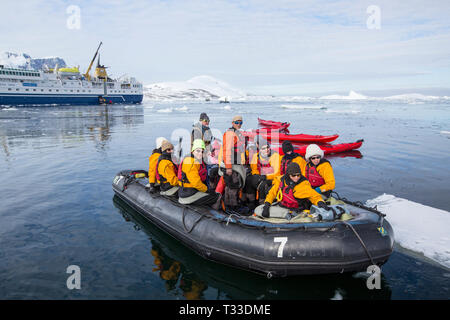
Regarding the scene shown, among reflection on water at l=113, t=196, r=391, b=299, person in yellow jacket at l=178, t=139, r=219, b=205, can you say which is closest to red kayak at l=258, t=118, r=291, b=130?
person in yellow jacket at l=178, t=139, r=219, b=205

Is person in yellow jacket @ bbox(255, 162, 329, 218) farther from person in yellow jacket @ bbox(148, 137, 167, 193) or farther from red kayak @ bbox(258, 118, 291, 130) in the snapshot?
red kayak @ bbox(258, 118, 291, 130)

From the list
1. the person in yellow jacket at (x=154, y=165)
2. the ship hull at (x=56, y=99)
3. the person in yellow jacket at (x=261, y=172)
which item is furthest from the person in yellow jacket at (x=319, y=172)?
the ship hull at (x=56, y=99)

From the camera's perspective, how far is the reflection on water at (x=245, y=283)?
4453mm

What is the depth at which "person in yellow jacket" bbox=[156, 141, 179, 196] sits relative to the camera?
6.42 meters

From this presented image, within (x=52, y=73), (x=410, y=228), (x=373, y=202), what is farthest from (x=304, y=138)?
(x=52, y=73)

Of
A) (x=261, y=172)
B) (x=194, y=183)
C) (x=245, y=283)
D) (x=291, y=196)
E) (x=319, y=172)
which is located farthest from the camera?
(x=261, y=172)

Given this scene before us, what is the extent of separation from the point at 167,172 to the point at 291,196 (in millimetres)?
2880

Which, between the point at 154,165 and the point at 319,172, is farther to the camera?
the point at 154,165

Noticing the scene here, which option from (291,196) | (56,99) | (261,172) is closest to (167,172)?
(261,172)

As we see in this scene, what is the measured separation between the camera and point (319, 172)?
5.66m

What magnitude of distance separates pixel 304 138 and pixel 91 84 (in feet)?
195

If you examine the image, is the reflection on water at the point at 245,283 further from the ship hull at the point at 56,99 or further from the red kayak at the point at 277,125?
the ship hull at the point at 56,99

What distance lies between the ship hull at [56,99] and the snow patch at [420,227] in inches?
2463

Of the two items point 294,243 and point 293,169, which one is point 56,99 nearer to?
point 293,169
